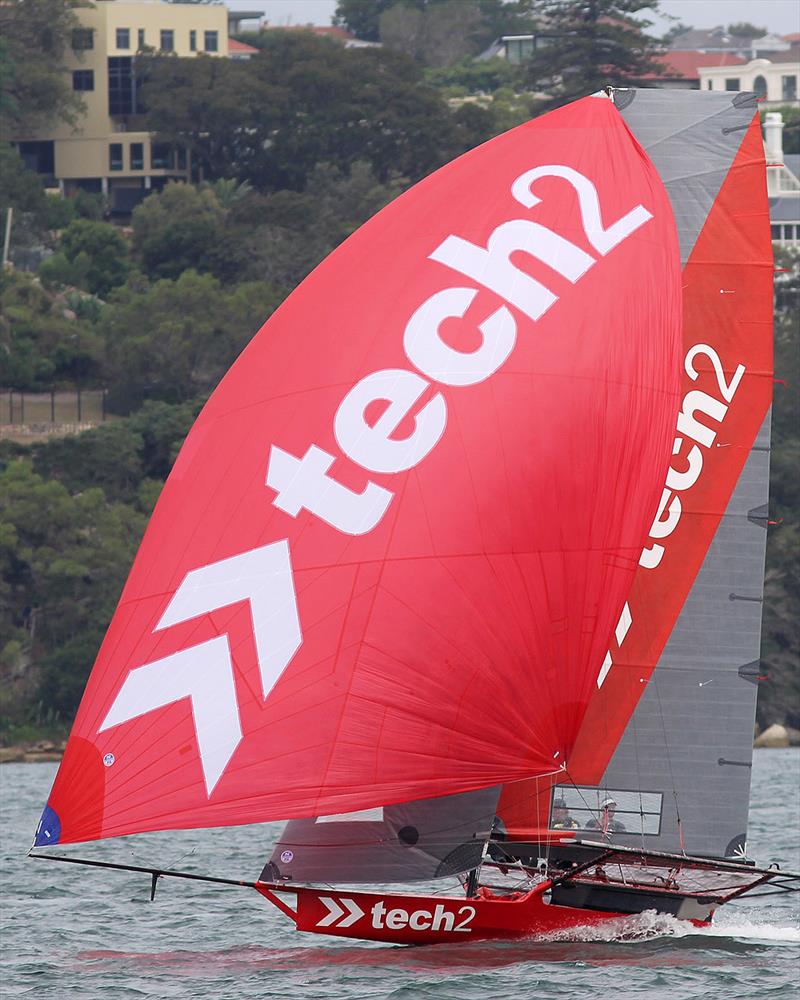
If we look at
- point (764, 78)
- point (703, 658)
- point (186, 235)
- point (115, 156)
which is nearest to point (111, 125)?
point (115, 156)

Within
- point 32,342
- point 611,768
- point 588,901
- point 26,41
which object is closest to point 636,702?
point 611,768

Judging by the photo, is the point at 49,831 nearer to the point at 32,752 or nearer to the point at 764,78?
the point at 32,752

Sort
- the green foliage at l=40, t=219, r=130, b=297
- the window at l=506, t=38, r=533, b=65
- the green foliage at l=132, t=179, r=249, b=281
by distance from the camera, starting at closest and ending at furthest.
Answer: the green foliage at l=132, t=179, r=249, b=281, the green foliage at l=40, t=219, r=130, b=297, the window at l=506, t=38, r=533, b=65

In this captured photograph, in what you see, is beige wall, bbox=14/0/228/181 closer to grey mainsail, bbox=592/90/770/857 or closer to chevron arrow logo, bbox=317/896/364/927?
grey mainsail, bbox=592/90/770/857

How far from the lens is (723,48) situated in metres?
111

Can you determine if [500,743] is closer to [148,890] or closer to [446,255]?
[446,255]

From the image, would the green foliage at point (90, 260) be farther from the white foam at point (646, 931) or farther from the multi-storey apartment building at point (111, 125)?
the white foam at point (646, 931)

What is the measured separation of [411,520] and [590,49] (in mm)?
51496

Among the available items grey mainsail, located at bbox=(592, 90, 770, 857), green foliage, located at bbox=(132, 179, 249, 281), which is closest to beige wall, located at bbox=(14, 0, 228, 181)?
green foliage, located at bbox=(132, 179, 249, 281)

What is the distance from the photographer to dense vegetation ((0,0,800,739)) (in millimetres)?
41062

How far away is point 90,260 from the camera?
56.8 metres

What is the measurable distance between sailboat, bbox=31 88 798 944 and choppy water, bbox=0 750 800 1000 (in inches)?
10.3

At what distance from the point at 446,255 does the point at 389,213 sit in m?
0.51

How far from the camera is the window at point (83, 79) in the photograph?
67125 mm
